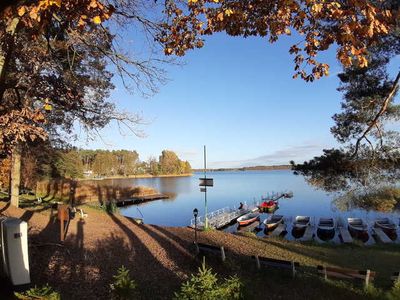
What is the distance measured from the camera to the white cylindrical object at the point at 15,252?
7.25 metres

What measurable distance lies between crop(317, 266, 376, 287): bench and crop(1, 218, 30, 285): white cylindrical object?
7.76 metres

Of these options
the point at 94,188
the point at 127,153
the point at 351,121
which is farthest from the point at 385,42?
the point at 127,153

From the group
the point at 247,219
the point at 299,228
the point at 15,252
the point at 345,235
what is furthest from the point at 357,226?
the point at 15,252

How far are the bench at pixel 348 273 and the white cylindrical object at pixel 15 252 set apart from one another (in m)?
7.76

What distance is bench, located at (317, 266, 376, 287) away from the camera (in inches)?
404

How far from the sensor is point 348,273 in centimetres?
1076

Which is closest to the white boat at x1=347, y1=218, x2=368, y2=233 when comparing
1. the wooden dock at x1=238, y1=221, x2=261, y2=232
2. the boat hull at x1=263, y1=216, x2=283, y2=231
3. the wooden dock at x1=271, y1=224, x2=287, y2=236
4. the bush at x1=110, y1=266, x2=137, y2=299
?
the wooden dock at x1=271, y1=224, x2=287, y2=236

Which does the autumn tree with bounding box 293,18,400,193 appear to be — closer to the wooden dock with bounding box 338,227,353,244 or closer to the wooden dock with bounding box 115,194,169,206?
the wooden dock with bounding box 338,227,353,244

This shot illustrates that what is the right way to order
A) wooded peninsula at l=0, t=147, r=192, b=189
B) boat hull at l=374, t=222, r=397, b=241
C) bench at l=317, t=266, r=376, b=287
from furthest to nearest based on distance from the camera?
wooded peninsula at l=0, t=147, r=192, b=189 < boat hull at l=374, t=222, r=397, b=241 < bench at l=317, t=266, r=376, b=287

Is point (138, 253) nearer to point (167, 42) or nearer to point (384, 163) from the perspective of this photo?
point (167, 42)

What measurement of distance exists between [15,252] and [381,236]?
30.3 metres

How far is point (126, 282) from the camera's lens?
284 inches

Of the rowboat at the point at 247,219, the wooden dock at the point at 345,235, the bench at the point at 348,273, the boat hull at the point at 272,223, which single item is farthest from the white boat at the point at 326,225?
the bench at the point at 348,273

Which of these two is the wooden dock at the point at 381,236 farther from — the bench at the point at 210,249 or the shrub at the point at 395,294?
the shrub at the point at 395,294
